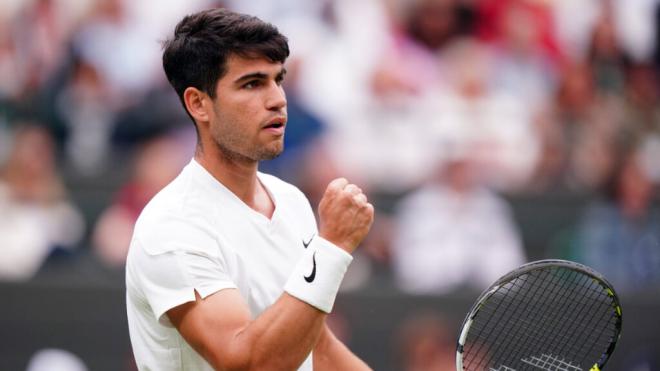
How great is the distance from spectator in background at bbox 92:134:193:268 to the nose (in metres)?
4.29

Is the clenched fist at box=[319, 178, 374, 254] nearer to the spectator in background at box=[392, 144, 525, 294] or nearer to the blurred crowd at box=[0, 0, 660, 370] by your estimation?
the blurred crowd at box=[0, 0, 660, 370]

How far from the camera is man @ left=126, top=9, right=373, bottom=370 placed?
3.48 metres

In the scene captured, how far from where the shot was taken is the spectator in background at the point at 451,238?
820 cm

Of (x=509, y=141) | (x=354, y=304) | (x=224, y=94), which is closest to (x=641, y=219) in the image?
(x=509, y=141)

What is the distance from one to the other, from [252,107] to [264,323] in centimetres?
68

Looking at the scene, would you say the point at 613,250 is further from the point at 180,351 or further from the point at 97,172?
the point at 180,351

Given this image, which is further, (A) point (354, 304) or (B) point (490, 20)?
(B) point (490, 20)

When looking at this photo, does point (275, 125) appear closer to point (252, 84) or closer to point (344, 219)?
point (252, 84)

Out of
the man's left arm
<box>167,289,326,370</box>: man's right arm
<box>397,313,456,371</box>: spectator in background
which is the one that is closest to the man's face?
<box>167,289,326,370</box>: man's right arm

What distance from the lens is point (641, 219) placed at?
871 centimetres

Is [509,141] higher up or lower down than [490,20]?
lower down

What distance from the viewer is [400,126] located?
8914mm

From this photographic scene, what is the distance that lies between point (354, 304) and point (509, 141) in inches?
73.6

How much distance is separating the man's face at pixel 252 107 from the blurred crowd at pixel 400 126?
4.25 meters
